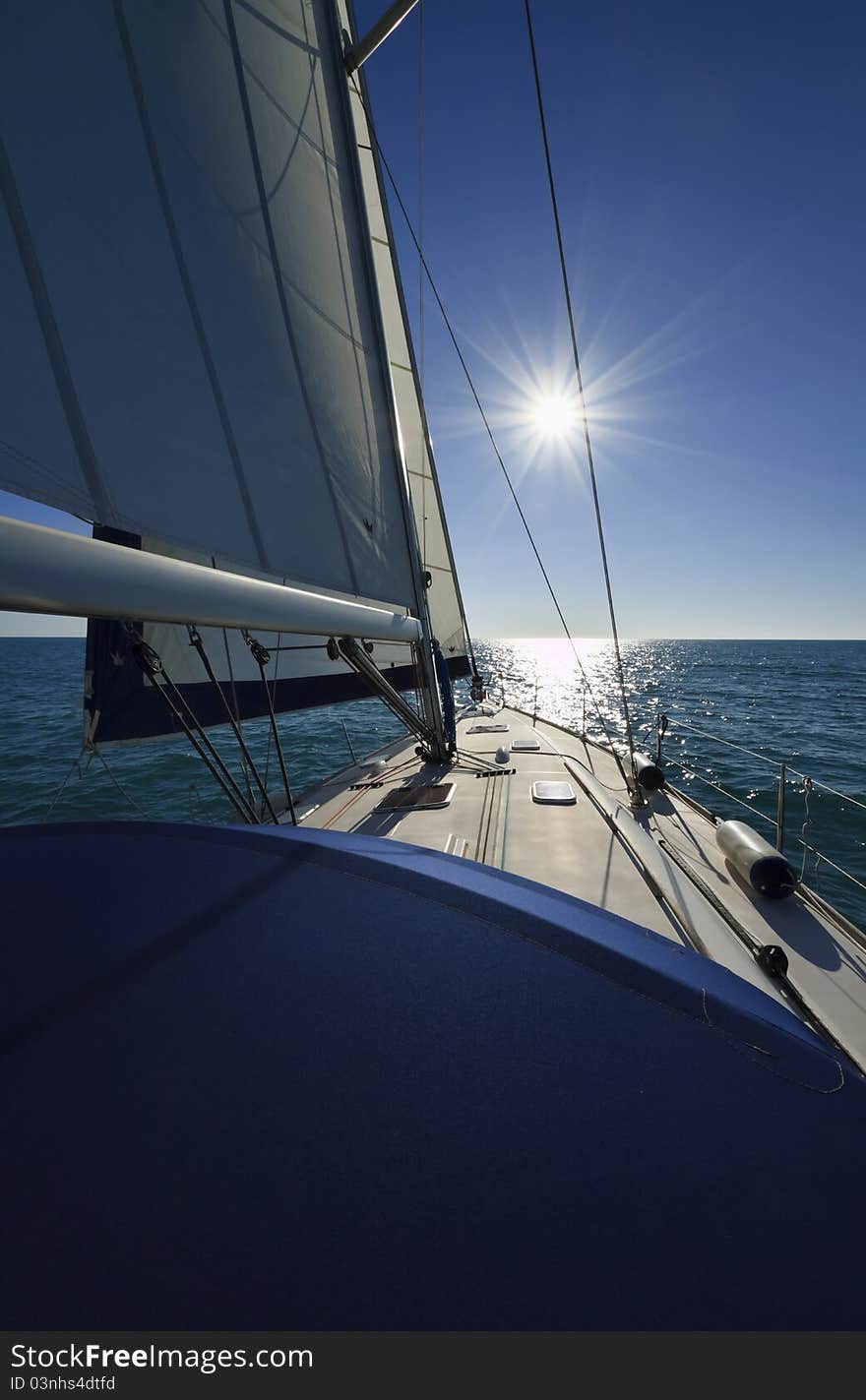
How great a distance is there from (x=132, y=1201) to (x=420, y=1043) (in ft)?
1.49

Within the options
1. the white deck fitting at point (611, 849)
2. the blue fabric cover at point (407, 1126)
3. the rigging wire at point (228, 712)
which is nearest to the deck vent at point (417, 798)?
the white deck fitting at point (611, 849)

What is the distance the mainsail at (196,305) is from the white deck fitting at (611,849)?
75.4 inches

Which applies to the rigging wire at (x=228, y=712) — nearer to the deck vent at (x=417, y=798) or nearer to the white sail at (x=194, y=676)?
the white sail at (x=194, y=676)

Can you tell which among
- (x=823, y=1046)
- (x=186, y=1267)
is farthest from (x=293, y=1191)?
(x=823, y=1046)

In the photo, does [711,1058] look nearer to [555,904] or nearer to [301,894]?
[555,904]

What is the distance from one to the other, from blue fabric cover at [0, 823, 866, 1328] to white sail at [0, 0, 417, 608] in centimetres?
204

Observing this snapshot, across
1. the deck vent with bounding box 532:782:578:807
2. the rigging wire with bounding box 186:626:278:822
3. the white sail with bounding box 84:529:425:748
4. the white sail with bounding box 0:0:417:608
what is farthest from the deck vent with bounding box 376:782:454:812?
the white sail with bounding box 0:0:417:608

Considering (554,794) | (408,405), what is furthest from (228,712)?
(408,405)

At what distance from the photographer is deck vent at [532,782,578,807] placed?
14.5 feet

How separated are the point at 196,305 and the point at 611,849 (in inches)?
168

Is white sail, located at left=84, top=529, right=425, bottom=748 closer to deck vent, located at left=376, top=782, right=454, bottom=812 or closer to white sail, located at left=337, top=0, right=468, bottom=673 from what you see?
deck vent, located at left=376, top=782, right=454, bottom=812

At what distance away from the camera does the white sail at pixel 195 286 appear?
202 centimetres

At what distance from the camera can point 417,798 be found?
4.67 m

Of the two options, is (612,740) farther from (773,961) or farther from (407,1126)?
(407,1126)
